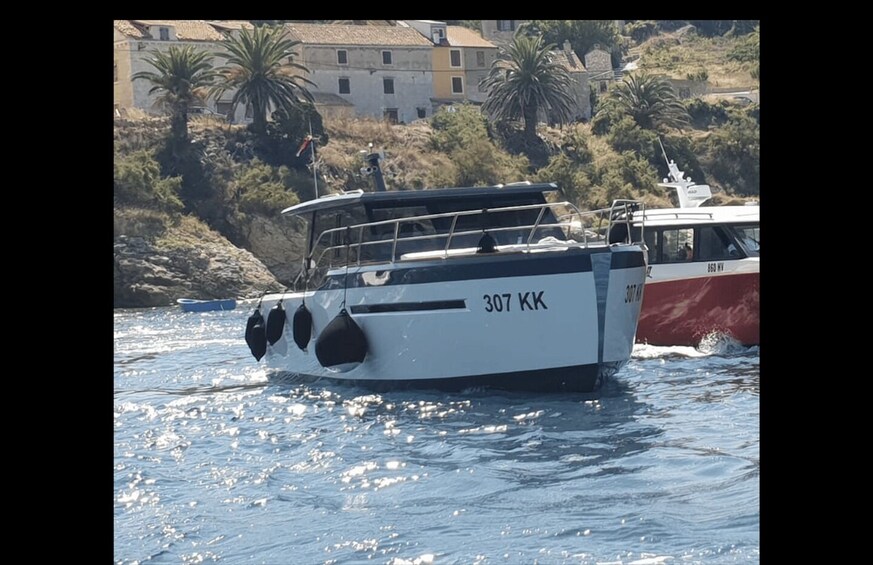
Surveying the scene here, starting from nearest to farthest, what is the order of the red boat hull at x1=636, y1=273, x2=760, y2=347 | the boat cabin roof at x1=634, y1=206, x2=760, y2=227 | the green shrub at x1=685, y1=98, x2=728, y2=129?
the red boat hull at x1=636, y1=273, x2=760, y2=347
the boat cabin roof at x1=634, y1=206, x2=760, y2=227
the green shrub at x1=685, y1=98, x2=728, y2=129

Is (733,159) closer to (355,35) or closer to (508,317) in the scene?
(355,35)

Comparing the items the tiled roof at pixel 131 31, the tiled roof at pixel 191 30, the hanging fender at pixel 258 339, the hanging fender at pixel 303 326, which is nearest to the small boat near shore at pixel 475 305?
the hanging fender at pixel 303 326

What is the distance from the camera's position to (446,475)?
10641 millimetres

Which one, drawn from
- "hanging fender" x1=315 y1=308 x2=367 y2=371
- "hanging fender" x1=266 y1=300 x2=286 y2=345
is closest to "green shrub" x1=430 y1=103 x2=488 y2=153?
"hanging fender" x1=266 y1=300 x2=286 y2=345

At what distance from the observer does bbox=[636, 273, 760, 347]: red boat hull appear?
776 inches

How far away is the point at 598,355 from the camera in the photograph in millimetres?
14281

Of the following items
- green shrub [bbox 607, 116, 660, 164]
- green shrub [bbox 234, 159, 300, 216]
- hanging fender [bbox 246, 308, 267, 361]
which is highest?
green shrub [bbox 607, 116, 660, 164]

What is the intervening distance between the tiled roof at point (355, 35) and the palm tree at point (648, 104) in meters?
12.9

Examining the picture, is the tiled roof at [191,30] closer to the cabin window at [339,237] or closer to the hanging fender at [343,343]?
the cabin window at [339,237]

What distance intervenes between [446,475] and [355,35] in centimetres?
6507

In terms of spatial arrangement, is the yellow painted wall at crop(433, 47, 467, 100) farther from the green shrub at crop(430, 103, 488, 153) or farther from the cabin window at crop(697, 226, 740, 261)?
the cabin window at crop(697, 226, 740, 261)

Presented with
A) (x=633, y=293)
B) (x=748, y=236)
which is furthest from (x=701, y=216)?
(x=633, y=293)

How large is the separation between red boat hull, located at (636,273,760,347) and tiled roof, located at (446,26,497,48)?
59.8 m
